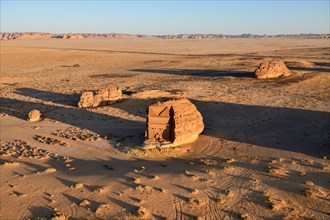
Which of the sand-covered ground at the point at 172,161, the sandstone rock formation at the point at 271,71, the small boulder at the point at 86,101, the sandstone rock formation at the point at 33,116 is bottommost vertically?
the sand-covered ground at the point at 172,161

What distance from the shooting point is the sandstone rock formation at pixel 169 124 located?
13320 millimetres

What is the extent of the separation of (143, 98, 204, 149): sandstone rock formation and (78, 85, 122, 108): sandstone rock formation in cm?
781

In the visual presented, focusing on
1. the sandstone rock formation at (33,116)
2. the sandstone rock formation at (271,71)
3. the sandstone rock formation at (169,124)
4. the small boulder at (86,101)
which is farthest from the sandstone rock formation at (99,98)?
the sandstone rock formation at (271,71)

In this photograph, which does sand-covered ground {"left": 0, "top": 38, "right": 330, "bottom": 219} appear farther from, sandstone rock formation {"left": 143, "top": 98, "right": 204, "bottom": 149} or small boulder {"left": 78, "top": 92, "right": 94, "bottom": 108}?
small boulder {"left": 78, "top": 92, "right": 94, "bottom": 108}

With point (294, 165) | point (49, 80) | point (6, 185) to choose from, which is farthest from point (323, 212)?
point (49, 80)

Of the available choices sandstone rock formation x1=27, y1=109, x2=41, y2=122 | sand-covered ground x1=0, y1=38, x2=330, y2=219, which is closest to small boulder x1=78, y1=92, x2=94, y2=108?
sand-covered ground x1=0, y1=38, x2=330, y2=219

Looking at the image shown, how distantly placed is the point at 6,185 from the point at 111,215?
3913mm

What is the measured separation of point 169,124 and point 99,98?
8481 millimetres

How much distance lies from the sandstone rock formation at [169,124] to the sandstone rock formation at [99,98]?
7811mm

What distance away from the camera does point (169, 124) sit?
13.6 m

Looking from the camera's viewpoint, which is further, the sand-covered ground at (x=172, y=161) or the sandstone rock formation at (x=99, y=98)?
the sandstone rock formation at (x=99, y=98)

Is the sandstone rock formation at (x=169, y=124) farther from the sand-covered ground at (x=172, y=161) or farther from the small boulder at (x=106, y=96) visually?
the small boulder at (x=106, y=96)

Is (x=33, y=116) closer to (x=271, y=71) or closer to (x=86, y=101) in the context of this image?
(x=86, y=101)

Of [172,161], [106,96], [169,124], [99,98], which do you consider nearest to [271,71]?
[106,96]
